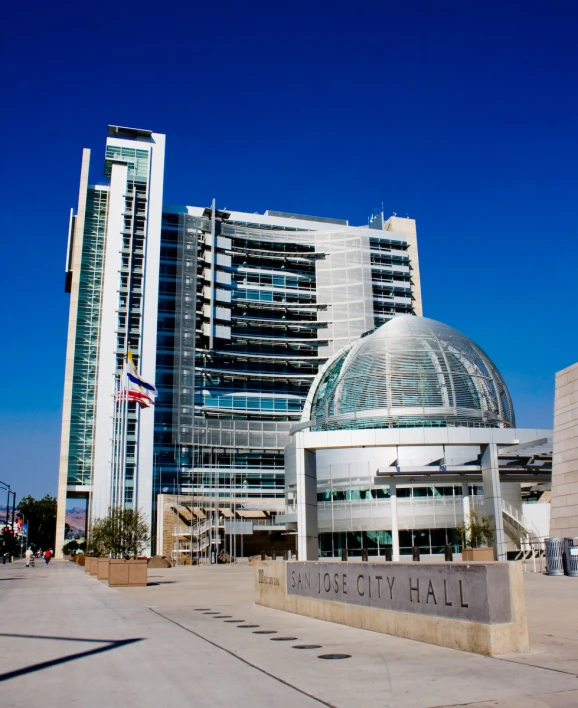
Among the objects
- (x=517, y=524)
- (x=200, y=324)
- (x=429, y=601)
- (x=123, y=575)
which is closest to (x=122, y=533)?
(x=123, y=575)

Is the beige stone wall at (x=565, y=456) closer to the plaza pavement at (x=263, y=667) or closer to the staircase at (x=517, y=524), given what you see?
the staircase at (x=517, y=524)

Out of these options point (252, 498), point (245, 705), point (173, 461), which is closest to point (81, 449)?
point (173, 461)

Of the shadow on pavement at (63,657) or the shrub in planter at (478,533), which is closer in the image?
the shadow on pavement at (63,657)

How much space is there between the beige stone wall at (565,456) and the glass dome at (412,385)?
16.9 metres

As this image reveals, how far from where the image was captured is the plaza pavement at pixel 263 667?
647cm

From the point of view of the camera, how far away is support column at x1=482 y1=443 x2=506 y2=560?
35.5 metres

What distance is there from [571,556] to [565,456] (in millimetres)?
3883

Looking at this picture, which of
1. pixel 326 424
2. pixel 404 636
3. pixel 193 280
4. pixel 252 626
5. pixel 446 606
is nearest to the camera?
pixel 446 606

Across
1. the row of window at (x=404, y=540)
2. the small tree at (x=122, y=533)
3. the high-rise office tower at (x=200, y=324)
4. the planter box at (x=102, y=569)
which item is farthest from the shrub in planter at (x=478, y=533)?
the high-rise office tower at (x=200, y=324)

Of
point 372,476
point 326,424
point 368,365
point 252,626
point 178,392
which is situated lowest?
point 252,626

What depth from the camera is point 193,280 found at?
8875 cm

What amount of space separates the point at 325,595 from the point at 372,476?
117 feet

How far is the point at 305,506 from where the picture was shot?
36.1 m

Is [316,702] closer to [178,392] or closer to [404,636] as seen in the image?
[404,636]
